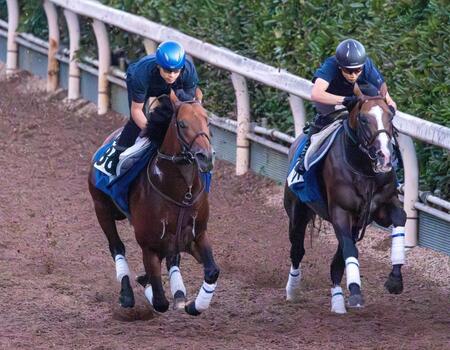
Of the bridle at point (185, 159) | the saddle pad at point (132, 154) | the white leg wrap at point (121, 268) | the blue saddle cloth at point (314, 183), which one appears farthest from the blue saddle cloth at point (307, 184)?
the white leg wrap at point (121, 268)

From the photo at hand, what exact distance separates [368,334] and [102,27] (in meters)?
8.32

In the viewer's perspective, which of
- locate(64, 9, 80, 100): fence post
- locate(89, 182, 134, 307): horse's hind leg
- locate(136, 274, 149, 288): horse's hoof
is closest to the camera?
locate(136, 274, 149, 288): horse's hoof

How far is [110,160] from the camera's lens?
9.46 metres

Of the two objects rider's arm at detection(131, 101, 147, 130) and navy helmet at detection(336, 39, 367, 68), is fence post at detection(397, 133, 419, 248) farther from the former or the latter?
rider's arm at detection(131, 101, 147, 130)

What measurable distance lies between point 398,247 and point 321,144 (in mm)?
1000

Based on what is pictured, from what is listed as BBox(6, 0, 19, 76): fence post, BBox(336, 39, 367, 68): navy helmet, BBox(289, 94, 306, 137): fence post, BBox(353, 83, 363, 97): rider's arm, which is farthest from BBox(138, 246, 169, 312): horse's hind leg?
BBox(6, 0, 19, 76): fence post

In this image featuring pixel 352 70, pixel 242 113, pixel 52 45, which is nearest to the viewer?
pixel 352 70

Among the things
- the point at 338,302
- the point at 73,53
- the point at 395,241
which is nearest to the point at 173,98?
the point at 395,241

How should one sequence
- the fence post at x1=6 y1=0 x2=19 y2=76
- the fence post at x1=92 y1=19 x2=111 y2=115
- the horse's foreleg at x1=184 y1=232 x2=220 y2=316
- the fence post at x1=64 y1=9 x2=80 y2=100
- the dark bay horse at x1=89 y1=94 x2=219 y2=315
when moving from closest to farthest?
the dark bay horse at x1=89 y1=94 x2=219 y2=315 → the horse's foreleg at x1=184 y1=232 x2=220 y2=316 → the fence post at x1=92 y1=19 x2=111 y2=115 → the fence post at x1=64 y1=9 x2=80 y2=100 → the fence post at x1=6 y1=0 x2=19 y2=76

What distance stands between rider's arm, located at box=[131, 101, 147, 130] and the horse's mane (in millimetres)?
134

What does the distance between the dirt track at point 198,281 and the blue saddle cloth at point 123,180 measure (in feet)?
2.64

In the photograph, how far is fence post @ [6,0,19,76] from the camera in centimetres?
1856

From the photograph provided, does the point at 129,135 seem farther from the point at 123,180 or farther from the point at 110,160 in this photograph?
the point at 123,180

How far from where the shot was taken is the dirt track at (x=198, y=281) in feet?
28.0
